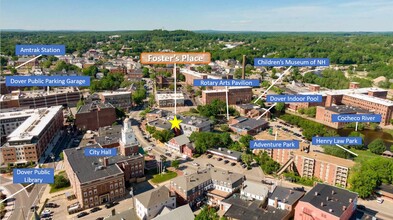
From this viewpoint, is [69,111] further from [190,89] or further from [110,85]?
[190,89]

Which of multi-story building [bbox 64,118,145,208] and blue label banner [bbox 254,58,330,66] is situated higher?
blue label banner [bbox 254,58,330,66]

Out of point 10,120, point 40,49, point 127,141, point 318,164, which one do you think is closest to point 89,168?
point 127,141

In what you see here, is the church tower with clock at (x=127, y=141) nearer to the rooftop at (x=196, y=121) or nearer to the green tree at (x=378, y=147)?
the rooftop at (x=196, y=121)

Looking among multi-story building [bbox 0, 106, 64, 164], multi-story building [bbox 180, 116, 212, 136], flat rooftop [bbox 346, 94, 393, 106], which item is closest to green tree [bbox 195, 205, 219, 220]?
multi-story building [bbox 180, 116, 212, 136]

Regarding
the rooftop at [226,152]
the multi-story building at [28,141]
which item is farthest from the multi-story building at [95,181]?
the rooftop at [226,152]

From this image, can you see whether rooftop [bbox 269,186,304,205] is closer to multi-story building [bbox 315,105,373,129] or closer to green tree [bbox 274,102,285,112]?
multi-story building [bbox 315,105,373,129]

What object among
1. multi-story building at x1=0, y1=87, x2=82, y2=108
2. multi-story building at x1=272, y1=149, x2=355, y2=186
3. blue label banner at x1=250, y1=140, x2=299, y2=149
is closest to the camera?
blue label banner at x1=250, y1=140, x2=299, y2=149

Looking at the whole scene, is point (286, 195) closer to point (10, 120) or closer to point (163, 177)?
point (163, 177)
